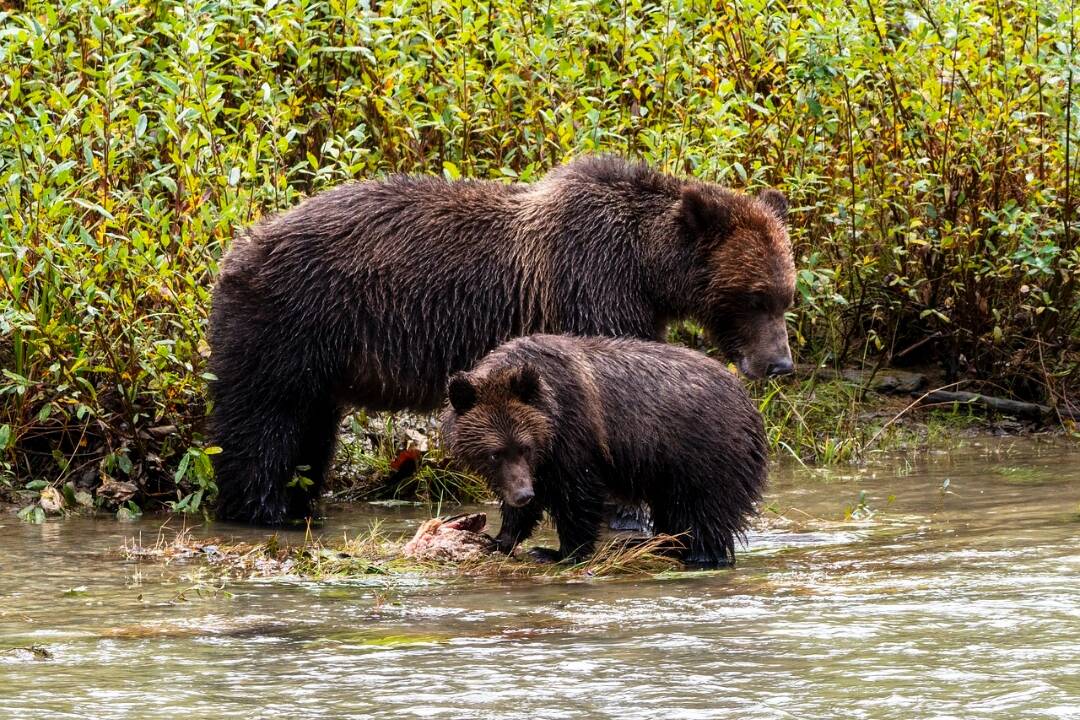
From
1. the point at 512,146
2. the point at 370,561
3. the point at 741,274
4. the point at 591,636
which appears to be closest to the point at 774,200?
the point at 741,274

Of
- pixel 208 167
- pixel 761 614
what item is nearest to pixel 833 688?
pixel 761 614

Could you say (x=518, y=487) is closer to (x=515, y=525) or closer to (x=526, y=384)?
(x=526, y=384)

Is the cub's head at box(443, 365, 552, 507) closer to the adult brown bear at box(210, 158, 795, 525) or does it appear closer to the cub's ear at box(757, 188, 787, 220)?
the adult brown bear at box(210, 158, 795, 525)

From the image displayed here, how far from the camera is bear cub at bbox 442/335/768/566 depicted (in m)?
7.33

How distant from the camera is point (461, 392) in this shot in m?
7.34

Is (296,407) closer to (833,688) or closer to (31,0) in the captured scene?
(31,0)

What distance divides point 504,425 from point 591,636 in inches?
62.4

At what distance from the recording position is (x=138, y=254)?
9.02m

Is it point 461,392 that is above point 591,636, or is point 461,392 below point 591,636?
above

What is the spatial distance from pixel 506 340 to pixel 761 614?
297 cm

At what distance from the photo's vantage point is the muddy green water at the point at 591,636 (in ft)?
16.3

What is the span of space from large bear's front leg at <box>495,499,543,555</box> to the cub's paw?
0.42ft

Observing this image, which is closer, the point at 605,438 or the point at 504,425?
the point at 504,425

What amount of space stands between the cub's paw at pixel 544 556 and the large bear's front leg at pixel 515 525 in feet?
0.42
